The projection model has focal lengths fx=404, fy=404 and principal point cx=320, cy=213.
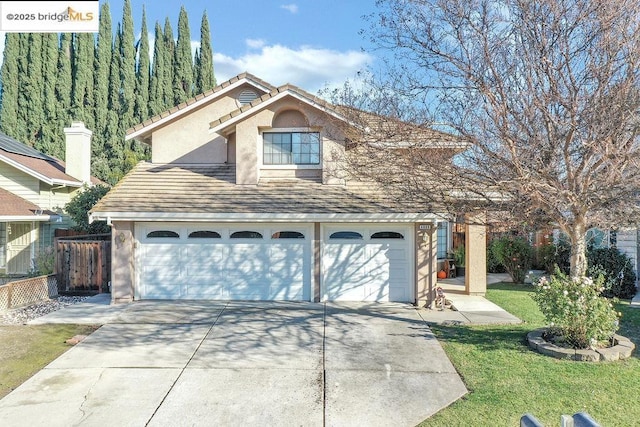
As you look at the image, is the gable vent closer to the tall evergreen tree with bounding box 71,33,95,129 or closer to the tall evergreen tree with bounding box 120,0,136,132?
the tall evergreen tree with bounding box 120,0,136,132

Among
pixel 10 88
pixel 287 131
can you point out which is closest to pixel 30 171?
pixel 287 131

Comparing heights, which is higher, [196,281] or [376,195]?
[376,195]

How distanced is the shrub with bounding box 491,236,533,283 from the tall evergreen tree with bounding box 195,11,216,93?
1298 inches

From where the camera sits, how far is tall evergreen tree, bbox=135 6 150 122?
36406 millimetres

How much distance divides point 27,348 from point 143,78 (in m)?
34.9

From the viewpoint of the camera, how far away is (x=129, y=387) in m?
6.01

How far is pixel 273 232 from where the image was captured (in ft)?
37.3

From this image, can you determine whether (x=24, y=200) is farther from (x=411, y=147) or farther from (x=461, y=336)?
(x=461, y=336)

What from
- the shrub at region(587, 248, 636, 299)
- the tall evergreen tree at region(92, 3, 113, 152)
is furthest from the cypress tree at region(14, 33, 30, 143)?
the shrub at region(587, 248, 636, 299)

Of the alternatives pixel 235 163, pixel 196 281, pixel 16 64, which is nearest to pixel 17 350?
pixel 196 281

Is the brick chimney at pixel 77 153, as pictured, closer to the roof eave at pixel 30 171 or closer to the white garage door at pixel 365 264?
the roof eave at pixel 30 171

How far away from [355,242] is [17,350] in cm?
785

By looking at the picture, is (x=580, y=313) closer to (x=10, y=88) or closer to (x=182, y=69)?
(x=10, y=88)

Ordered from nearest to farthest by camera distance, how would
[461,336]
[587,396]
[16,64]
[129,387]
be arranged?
[587,396] < [129,387] < [461,336] < [16,64]
